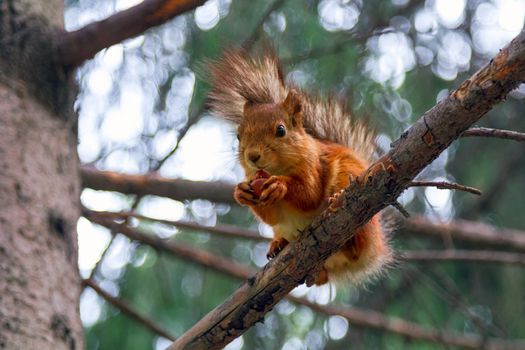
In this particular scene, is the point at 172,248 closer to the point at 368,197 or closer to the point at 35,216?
the point at 35,216

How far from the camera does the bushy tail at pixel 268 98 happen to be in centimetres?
217

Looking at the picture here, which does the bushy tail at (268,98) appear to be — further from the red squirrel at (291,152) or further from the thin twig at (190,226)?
the thin twig at (190,226)

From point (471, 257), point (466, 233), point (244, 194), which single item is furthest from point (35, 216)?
point (466, 233)

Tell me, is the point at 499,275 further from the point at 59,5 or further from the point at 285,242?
the point at 59,5

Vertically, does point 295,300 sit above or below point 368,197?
below

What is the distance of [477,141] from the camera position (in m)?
4.16

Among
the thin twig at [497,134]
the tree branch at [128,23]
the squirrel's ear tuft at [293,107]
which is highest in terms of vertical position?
the thin twig at [497,134]

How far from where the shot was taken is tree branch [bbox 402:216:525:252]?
2.81 metres

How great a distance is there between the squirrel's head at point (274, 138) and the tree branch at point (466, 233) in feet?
2.70

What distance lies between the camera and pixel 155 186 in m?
2.63

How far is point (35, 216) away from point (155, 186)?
733 millimetres

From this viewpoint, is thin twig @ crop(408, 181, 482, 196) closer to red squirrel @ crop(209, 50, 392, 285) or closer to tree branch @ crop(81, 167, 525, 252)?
red squirrel @ crop(209, 50, 392, 285)

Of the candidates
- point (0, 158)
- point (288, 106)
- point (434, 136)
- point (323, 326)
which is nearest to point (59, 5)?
point (0, 158)

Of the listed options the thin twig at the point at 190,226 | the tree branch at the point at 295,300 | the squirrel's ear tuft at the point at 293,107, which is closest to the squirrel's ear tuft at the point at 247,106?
the squirrel's ear tuft at the point at 293,107
